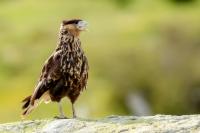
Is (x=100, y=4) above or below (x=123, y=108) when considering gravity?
above

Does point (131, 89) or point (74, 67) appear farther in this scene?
point (131, 89)

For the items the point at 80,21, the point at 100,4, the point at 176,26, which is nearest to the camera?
the point at 80,21

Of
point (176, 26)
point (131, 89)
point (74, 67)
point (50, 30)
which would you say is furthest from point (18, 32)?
point (74, 67)

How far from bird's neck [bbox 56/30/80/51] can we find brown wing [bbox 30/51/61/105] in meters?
0.14

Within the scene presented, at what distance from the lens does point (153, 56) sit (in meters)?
52.1

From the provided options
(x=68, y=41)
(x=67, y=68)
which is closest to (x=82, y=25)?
(x=68, y=41)

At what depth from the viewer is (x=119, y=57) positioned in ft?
173

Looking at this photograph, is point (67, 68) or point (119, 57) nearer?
point (67, 68)

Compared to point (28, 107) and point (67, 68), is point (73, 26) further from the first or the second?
point (28, 107)

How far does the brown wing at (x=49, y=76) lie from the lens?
17109mm

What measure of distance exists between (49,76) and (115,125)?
1690 millimetres

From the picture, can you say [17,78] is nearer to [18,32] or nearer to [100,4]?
[18,32]

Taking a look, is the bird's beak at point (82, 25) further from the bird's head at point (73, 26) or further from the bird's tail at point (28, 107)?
A: the bird's tail at point (28, 107)

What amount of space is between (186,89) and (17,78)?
7633mm
